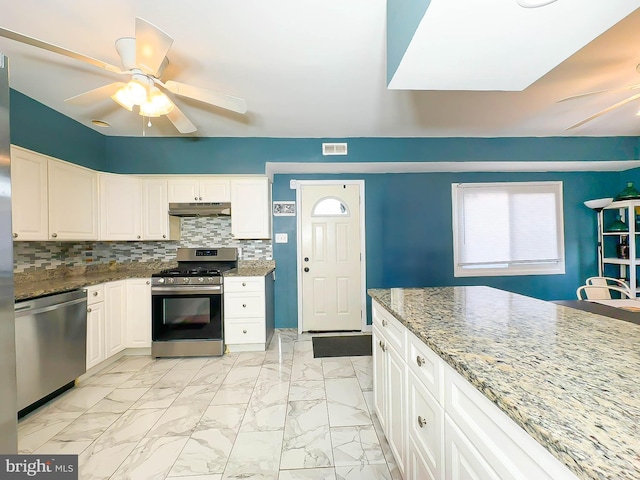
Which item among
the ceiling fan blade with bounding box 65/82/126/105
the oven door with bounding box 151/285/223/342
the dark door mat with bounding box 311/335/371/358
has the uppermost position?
the ceiling fan blade with bounding box 65/82/126/105

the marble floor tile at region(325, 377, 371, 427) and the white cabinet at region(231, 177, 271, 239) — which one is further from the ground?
the white cabinet at region(231, 177, 271, 239)

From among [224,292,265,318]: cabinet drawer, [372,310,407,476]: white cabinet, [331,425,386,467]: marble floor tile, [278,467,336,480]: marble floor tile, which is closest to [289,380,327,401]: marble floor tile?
[331,425,386,467]: marble floor tile

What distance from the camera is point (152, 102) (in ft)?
6.02

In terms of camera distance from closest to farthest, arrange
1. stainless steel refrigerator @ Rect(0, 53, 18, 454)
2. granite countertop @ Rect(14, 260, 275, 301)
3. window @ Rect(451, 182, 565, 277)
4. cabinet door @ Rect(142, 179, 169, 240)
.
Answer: stainless steel refrigerator @ Rect(0, 53, 18, 454)
granite countertop @ Rect(14, 260, 275, 301)
cabinet door @ Rect(142, 179, 169, 240)
window @ Rect(451, 182, 565, 277)

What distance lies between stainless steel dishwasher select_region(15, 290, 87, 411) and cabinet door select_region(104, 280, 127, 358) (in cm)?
31

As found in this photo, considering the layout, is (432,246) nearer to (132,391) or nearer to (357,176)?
(357,176)

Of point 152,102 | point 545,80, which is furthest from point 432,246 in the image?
point 152,102

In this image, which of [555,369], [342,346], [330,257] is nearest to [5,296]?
[555,369]

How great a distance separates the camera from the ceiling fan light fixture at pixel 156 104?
1.78m

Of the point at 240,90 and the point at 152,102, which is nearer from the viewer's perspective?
the point at 152,102

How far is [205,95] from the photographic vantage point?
1.83 metres

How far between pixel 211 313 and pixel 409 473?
2.28 m

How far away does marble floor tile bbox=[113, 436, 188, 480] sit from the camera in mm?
1491

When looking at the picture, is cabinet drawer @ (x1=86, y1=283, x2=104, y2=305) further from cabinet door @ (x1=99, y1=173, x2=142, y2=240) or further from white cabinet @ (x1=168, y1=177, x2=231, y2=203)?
white cabinet @ (x1=168, y1=177, x2=231, y2=203)
